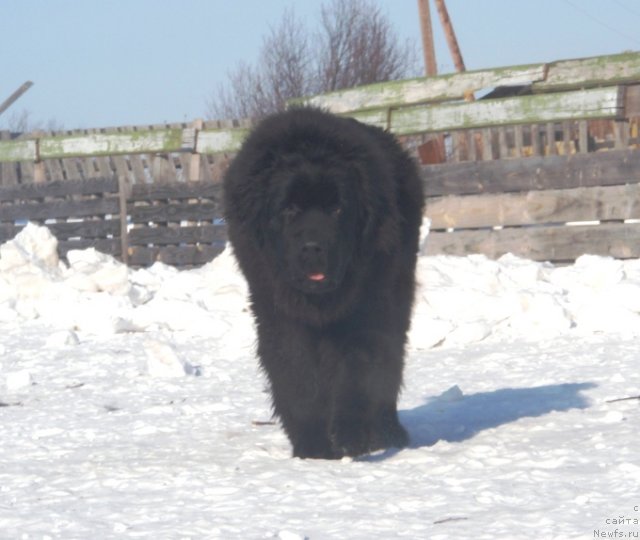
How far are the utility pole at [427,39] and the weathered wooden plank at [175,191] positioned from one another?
37.5 ft

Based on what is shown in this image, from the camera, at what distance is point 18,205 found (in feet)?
52.4

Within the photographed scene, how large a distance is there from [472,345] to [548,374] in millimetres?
1555

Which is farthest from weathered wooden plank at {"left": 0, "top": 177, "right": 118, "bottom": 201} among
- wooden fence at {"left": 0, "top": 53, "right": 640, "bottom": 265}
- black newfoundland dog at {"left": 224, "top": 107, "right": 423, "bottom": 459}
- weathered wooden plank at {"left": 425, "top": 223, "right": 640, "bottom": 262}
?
black newfoundland dog at {"left": 224, "top": 107, "right": 423, "bottom": 459}

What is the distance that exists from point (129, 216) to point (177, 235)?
0.96 metres

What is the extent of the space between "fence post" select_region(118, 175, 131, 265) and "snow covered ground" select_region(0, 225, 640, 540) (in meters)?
2.64

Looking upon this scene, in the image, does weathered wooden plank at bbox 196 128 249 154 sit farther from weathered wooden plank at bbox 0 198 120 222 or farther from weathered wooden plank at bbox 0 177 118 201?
weathered wooden plank at bbox 0 198 120 222

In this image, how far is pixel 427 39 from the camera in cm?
2609

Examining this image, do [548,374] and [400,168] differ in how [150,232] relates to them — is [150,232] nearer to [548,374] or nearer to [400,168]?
[548,374]

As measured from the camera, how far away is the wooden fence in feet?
39.0

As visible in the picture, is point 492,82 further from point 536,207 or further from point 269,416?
point 269,416

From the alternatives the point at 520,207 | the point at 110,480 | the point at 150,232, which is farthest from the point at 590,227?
the point at 110,480

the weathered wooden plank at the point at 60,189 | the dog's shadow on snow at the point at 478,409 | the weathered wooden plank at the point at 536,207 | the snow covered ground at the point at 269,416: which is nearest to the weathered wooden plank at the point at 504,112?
the weathered wooden plank at the point at 536,207

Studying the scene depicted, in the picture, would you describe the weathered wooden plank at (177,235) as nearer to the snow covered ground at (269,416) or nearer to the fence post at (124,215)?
the fence post at (124,215)

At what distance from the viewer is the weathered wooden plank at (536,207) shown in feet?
38.2
